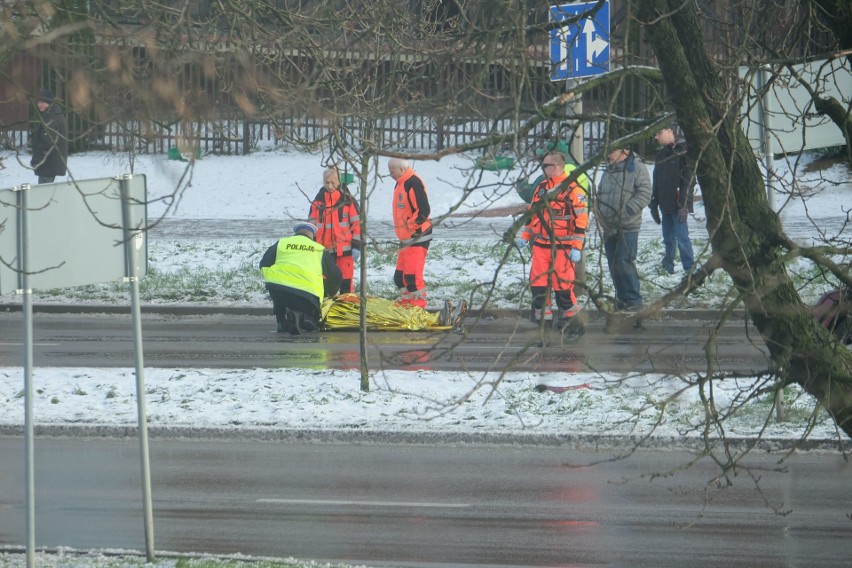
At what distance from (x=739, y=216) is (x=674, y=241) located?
38.1 ft

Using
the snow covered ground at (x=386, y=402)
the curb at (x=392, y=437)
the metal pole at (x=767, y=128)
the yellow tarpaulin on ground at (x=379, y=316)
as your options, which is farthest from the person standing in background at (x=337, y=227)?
the metal pole at (x=767, y=128)

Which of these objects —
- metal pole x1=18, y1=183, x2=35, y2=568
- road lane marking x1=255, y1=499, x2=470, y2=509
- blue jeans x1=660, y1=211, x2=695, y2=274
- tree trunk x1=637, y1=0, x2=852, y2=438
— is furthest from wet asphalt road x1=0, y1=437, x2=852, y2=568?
blue jeans x1=660, y1=211, x2=695, y2=274

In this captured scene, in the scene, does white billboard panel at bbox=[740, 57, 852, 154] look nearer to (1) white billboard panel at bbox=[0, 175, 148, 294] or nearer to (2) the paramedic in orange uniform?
(2) the paramedic in orange uniform

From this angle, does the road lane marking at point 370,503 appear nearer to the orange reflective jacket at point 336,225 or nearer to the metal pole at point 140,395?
the metal pole at point 140,395

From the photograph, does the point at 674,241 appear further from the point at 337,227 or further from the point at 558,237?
the point at 558,237

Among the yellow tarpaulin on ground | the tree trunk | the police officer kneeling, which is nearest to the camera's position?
the tree trunk

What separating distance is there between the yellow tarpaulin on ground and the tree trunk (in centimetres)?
964

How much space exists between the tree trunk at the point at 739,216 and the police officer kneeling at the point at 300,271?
899cm

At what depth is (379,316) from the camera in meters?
15.2

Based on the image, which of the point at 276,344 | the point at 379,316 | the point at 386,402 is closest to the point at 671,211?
the point at 379,316

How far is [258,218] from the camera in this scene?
24.8 m

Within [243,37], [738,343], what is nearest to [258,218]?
[738,343]

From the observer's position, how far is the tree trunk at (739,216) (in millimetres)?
5156

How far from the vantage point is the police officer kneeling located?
46.9 ft
